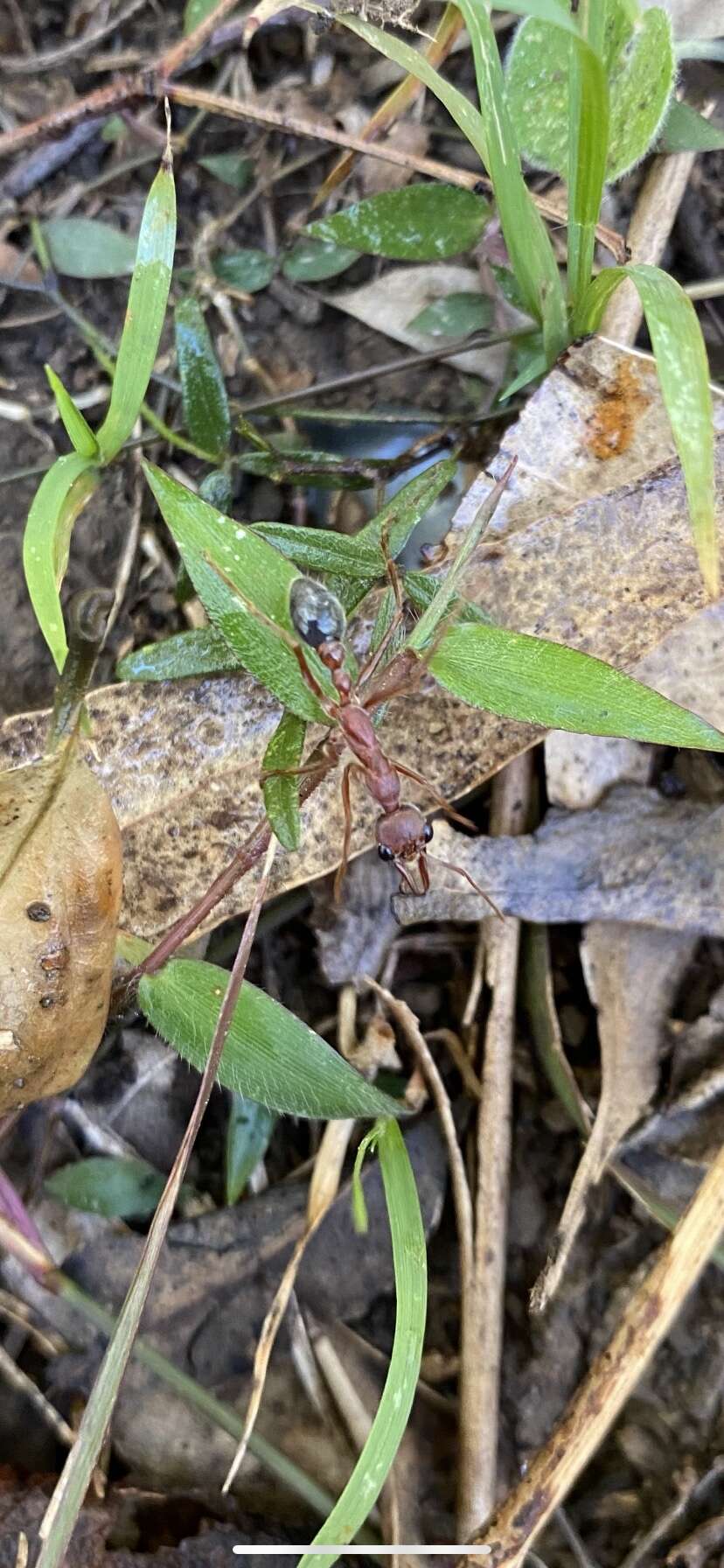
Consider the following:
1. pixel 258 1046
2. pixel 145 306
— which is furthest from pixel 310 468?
pixel 258 1046

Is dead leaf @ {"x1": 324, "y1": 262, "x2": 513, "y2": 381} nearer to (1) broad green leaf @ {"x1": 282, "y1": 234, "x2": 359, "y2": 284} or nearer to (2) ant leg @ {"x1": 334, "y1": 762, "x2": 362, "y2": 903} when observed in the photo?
(1) broad green leaf @ {"x1": 282, "y1": 234, "x2": 359, "y2": 284}

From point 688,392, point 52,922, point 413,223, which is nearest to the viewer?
point 688,392

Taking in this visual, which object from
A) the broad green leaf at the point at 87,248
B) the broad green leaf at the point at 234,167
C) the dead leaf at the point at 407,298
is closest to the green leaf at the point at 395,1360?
the dead leaf at the point at 407,298

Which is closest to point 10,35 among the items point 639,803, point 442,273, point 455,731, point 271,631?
point 442,273

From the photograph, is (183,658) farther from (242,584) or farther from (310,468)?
(310,468)

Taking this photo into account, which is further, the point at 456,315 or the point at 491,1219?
the point at 456,315

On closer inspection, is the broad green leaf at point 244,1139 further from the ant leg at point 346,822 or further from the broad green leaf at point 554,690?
the broad green leaf at point 554,690
